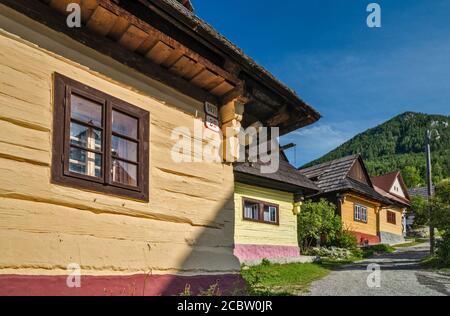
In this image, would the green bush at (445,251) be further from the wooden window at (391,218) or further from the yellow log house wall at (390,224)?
the wooden window at (391,218)

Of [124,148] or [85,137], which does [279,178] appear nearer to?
[124,148]

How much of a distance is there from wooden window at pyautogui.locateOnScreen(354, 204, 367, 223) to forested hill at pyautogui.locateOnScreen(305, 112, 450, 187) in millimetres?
57023

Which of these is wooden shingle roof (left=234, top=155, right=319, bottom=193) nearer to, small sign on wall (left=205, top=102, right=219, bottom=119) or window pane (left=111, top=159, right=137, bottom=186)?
small sign on wall (left=205, top=102, right=219, bottom=119)

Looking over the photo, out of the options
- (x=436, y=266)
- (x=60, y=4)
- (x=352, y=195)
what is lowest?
(x=436, y=266)

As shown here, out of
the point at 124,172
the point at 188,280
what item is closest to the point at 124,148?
the point at 124,172

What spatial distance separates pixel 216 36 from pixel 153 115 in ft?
4.37

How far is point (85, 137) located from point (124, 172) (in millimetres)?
663

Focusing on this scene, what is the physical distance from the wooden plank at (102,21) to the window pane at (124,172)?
5.21ft

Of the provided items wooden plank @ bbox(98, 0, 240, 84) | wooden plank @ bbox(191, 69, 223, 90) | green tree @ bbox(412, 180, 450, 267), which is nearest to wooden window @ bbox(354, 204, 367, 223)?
green tree @ bbox(412, 180, 450, 267)

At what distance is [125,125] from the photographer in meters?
5.39

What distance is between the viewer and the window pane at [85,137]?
4773 millimetres

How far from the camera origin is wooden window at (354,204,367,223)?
2655 cm

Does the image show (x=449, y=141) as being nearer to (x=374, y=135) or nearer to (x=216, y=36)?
(x=374, y=135)

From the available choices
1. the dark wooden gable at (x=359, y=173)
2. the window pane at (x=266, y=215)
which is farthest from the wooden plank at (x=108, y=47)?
the dark wooden gable at (x=359, y=173)
